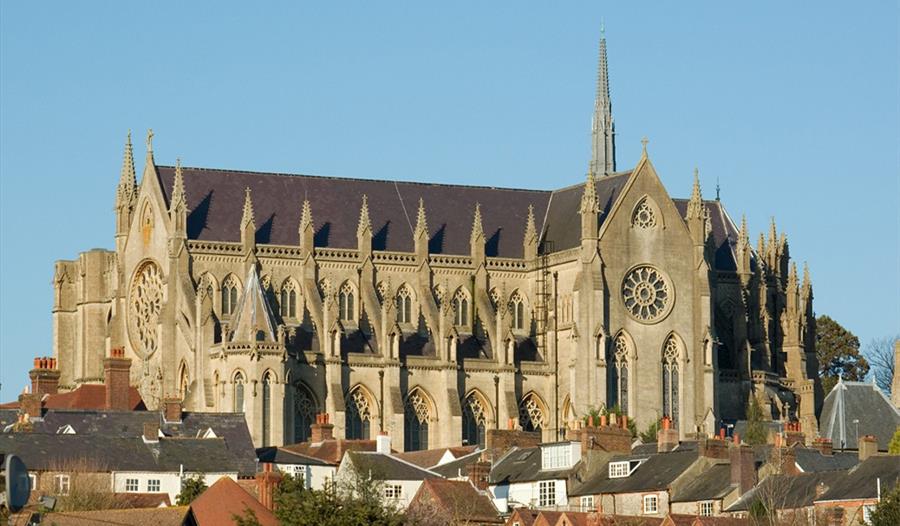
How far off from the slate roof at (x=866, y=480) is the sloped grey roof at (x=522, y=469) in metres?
11.1

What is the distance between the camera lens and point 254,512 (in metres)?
67.8

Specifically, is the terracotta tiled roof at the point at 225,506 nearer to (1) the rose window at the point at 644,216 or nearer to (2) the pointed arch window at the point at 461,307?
(2) the pointed arch window at the point at 461,307

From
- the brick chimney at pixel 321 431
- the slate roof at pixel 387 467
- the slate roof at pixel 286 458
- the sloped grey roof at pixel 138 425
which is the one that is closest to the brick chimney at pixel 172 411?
the sloped grey roof at pixel 138 425

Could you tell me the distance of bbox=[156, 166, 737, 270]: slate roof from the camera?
4761 inches

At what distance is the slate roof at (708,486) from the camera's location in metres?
78.3

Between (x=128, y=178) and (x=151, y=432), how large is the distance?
3684cm

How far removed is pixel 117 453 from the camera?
8588cm

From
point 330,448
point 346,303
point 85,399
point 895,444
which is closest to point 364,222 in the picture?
point 346,303

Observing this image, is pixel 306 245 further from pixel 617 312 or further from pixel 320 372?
pixel 617 312

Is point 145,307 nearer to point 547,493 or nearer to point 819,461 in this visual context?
point 547,493

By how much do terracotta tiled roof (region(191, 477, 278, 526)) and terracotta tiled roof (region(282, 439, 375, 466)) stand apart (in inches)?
967

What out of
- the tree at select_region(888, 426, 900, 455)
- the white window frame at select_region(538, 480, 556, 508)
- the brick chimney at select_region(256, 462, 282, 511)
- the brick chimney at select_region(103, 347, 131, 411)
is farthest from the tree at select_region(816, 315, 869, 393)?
the brick chimney at select_region(256, 462, 282, 511)

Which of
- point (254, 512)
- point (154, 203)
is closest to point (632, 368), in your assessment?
point (154, 203)

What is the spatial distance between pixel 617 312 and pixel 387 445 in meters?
21.1
